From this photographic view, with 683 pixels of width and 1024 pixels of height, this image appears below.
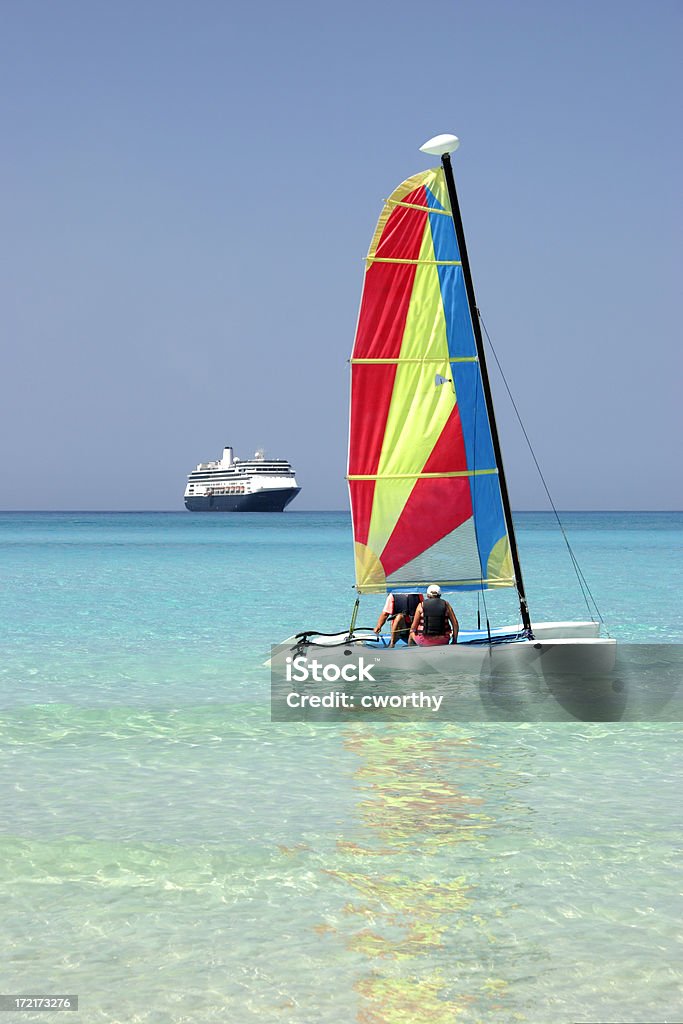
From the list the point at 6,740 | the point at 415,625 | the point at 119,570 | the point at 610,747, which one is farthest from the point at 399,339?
the point at 119,570

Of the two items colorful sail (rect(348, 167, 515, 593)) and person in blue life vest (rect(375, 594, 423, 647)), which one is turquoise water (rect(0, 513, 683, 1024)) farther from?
colorful sail (rect(348, 167, 515, 593))

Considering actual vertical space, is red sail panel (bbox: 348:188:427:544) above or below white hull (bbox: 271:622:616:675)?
above

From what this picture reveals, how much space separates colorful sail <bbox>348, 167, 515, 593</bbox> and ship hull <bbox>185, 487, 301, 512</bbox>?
163 meters

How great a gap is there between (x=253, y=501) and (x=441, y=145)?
555 ft

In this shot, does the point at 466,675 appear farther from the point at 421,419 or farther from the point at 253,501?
A: the point at 253,501

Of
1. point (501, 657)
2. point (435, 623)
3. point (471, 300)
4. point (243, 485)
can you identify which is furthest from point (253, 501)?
point (501, 657)

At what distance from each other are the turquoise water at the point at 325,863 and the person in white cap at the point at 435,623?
1.58m

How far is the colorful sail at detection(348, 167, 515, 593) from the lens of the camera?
15.4 meters

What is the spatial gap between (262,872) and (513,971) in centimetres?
235

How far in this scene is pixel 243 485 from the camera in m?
183

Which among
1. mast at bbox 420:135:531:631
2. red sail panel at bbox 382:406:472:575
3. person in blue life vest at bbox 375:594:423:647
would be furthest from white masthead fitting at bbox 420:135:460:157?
person in blue life vest at bbox 375:594:423:647

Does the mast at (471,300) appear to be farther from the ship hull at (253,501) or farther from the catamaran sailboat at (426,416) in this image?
the ship hull at (253,501)

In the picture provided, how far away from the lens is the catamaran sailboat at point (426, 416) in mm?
15406

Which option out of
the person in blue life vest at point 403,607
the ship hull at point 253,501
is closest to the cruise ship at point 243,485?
the ship hull at point 253,501
